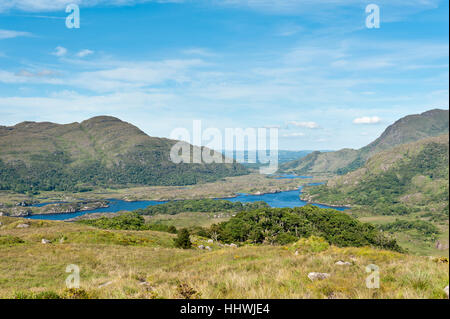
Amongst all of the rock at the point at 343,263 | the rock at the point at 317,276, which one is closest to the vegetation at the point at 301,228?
the rock at the point at 343,263

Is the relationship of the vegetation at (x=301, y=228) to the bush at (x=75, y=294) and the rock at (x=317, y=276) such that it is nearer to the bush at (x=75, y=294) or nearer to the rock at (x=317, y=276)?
the rock at (x=317, y=276)

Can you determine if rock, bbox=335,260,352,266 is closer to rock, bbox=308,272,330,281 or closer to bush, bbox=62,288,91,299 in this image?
rock, bbox=308,272,330,281

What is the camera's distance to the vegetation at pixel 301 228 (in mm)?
88425

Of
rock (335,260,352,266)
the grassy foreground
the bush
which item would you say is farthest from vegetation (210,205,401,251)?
the bush

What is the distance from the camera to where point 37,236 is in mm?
40156

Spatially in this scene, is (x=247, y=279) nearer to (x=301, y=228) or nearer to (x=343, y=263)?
(x=343, y=263)

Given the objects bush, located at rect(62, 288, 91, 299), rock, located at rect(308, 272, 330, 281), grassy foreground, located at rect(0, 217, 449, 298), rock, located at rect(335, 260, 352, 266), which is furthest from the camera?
rock, located at rect(335, 260, 352, 266)

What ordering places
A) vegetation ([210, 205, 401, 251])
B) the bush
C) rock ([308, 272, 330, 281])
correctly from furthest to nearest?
vegetation ([210, 205, 401, 251]) < rock ([308, 272, 330, 281]) < the bush

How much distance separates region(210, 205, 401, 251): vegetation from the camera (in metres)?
88.4

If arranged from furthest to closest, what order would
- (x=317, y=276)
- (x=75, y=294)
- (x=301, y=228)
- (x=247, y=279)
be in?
1. (x=301, y=228)
2. (x=317, y=276)
3. (x=247, y=279)
4. (x=75, y=294)

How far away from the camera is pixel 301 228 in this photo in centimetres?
10675

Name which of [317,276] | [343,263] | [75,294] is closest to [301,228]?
[343,263]
